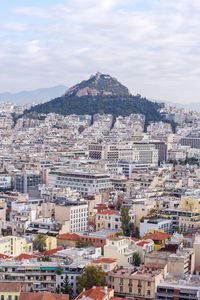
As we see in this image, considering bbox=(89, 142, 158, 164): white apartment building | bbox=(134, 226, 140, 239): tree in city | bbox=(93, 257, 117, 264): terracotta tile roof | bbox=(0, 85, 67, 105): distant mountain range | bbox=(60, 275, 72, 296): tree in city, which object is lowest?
bbox=(60, 275, 72, 296): tree in city

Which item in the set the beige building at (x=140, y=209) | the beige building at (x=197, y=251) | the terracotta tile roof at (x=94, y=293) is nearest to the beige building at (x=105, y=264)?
the terracotta tile roof at (x=94, y=293)

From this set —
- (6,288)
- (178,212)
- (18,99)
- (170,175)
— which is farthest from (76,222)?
(18,99)

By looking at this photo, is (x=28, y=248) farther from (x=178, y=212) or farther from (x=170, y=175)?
(x=170, y=175)

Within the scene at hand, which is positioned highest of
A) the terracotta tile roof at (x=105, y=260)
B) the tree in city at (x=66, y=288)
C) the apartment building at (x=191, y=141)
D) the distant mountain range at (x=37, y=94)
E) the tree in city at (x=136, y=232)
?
the distant mountain range at (x=37, y=94)

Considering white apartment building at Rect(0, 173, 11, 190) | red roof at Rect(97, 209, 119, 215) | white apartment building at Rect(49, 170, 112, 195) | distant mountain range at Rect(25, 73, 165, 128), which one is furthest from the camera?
distant mountain range at Rect(25, 73, 165, 128)

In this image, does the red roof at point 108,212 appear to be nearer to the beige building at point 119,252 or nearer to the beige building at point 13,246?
the beige building at point 13,246

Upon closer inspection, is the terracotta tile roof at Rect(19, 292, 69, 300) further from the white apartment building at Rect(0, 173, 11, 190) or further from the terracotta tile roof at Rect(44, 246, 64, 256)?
the white apartment building at Rect(0, 173, 11, 190)

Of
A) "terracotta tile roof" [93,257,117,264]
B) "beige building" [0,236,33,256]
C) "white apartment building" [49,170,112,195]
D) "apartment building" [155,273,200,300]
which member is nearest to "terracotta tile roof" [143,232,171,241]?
"beige building" [0,236,33,256]
